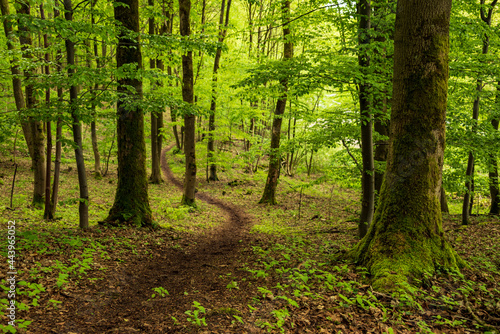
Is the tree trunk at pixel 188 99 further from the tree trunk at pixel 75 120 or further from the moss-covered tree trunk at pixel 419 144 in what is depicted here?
the moss-covered tree trunk at pixel 419 144

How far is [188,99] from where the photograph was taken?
1120cm

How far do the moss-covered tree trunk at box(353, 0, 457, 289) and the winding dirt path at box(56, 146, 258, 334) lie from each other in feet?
9.06

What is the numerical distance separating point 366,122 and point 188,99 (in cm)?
740

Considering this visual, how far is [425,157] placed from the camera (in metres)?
4.45

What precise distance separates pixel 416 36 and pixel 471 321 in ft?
14.1

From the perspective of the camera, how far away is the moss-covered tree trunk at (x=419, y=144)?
14.6 feet

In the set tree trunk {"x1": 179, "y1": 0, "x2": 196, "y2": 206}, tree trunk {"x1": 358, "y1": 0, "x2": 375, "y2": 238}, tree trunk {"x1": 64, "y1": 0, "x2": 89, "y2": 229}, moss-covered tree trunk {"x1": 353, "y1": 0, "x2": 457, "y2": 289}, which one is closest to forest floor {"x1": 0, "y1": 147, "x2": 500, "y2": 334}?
moss-covered tree trunk {"x1": 353, "y1": 0, "x2": 457, "y2": 289}

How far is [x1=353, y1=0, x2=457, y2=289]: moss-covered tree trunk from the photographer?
4441 millimetres

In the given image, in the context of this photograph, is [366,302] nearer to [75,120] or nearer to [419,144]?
[419,144]

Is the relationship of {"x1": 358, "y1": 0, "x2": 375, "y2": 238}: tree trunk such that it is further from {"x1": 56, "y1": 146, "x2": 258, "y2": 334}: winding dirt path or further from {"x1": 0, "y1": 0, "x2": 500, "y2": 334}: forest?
{"x1": 56, "y1": 146, "x2": 258, "y2": 334}: winding dirt path

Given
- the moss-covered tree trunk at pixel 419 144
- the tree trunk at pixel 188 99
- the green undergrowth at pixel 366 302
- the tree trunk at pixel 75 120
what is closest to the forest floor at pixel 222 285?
the green undergrowth at pixel 366 302

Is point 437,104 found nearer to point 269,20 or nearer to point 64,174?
point 269,20

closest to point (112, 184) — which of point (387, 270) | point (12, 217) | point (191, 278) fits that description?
point (12, 217)

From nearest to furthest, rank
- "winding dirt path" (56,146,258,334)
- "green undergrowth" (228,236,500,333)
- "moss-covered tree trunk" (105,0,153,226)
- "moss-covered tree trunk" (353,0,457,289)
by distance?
"green undergrowth" (228,236,500,333) < "winding dirt path" (56,146,258,334) < "moss-covered tree trunk" (353,0,457,289) < "moss-covered tree trunk" (105,0,153,226)
